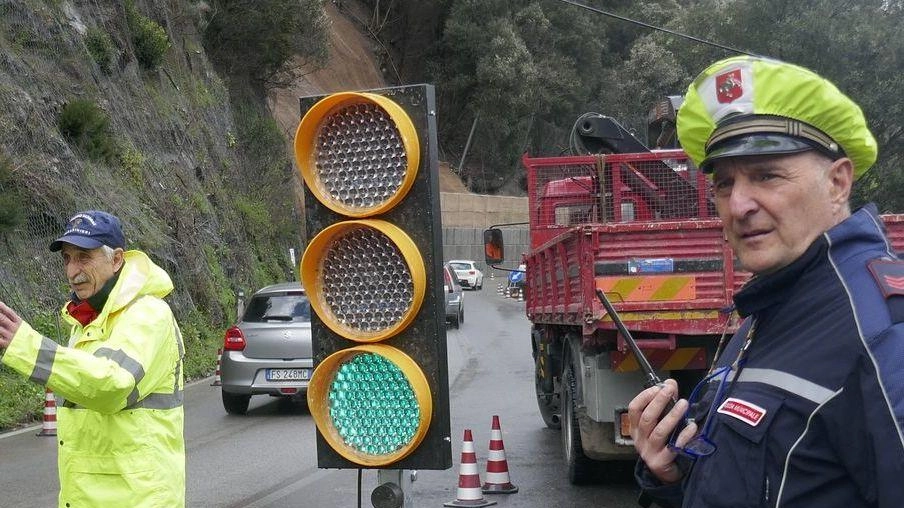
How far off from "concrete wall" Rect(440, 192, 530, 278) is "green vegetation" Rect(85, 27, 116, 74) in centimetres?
3433

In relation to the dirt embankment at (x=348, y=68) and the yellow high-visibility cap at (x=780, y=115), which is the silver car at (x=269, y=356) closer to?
the yellow high-visibility cap at (x=780, y=115)

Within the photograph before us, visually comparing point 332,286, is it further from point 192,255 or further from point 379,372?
point 192,255

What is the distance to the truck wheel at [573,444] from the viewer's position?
8.83 meters

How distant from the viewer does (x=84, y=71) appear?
862 inches

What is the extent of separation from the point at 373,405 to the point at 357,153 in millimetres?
857

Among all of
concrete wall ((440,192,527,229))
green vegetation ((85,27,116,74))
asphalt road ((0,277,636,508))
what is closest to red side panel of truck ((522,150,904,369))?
asphalt road ((0,277,636,508))

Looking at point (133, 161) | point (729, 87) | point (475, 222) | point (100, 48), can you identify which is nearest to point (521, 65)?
point (475, 222)

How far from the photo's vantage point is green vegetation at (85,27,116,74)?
74.7 ft

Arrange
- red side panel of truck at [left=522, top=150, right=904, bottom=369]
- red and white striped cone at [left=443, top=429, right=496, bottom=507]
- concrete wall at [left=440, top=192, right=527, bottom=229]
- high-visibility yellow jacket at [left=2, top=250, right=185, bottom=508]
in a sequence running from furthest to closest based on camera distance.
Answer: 1. concrete wall at [left=440, top=192, right=527, bottom=229]
2. red and white striped cone at [left=443, top=429, right=496, bottom=507]
3. red side panel of truck at [left=522, top=150, right=904, bottom=369]
4. high-visibility yellow jacket at [left=2, top=250, right=185, bottom=508]

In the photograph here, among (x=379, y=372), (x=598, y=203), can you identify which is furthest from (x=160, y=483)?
(x=598, y=203)

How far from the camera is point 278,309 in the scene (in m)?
14.2

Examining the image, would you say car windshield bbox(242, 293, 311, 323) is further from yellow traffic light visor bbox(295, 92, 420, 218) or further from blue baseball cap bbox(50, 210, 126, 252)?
yellow traffic light visor bbox(295, 92, 420, 218)

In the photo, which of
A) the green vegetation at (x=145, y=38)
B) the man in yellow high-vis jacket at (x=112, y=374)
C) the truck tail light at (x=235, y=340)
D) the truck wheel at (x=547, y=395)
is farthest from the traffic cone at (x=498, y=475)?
the green vegetation at (x=145, y=38)

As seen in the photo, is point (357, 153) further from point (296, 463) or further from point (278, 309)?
point (278, 309)
